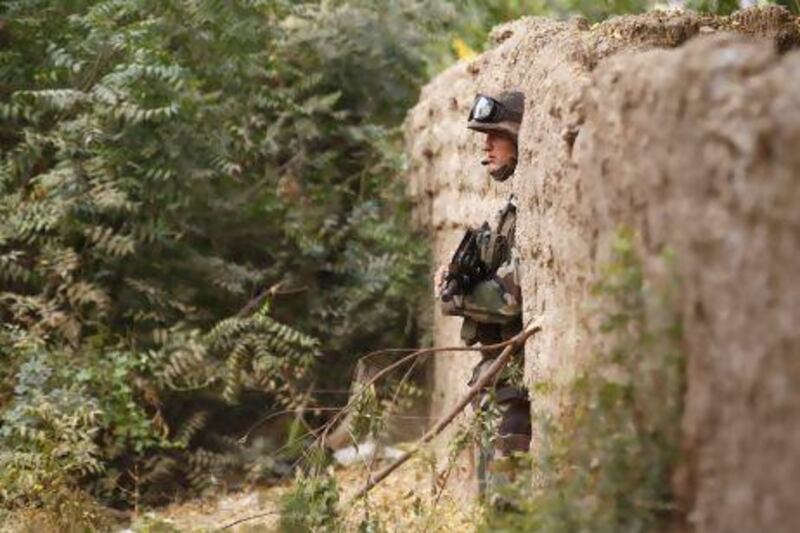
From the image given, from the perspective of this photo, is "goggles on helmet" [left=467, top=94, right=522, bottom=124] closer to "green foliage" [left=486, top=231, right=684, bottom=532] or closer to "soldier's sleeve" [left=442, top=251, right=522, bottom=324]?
"soldier's sleeve" [left=442, top=251, right=522, bottom=324]

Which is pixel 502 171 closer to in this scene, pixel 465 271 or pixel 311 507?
pixel 465 271

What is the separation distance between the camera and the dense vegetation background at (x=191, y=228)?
26.0 ft

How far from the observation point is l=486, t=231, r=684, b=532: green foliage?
130 inches

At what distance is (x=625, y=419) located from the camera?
3.49m

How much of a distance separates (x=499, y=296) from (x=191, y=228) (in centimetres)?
378

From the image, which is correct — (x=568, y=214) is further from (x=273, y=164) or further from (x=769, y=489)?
(x=273, y=164)

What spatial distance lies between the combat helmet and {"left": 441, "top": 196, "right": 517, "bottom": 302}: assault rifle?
0.31 meters

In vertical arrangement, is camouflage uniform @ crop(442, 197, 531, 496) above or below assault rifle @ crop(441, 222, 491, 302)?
below

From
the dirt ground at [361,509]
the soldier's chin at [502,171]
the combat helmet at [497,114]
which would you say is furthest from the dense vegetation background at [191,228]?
the combat helmet at [497,114]

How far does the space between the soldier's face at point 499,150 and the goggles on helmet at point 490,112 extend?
0.29 ft

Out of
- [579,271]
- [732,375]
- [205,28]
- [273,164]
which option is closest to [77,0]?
[205,28]

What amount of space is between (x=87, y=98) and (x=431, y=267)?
7.73ft

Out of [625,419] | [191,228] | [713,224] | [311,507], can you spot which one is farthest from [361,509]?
[713,224]

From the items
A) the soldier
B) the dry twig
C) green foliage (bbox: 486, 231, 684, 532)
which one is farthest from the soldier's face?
green foliage (bbox: 486, 231, 684, 532)
